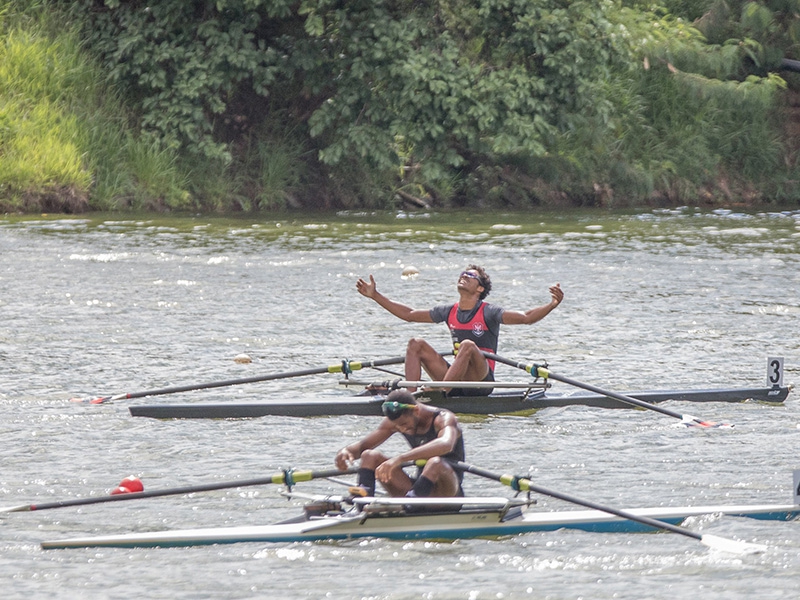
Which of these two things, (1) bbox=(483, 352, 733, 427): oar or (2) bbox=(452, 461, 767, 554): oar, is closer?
(2) bbox=(452, 461, 767, 554): oar

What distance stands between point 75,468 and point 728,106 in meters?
25.9

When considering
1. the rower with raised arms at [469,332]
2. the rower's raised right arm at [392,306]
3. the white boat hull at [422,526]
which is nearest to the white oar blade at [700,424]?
the rower with raised arms at [469,332]

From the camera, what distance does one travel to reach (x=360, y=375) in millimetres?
13867

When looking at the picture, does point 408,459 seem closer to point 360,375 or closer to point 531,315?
point 531,315

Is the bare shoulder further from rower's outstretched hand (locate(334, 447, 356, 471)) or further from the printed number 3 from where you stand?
the printed number 3

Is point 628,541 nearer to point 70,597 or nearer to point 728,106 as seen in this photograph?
point 70,597

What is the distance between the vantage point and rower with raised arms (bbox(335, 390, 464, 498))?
8.28 metres

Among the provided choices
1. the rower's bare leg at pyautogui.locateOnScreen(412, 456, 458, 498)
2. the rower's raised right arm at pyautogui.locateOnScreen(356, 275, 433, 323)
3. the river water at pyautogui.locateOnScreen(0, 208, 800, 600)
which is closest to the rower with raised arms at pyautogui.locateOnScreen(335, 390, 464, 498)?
the rower's bare leg at pyautogui.locateOnScreen(412, 456, 458, 498)

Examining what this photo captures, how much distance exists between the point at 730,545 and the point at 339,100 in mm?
22228

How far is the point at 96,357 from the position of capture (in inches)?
552

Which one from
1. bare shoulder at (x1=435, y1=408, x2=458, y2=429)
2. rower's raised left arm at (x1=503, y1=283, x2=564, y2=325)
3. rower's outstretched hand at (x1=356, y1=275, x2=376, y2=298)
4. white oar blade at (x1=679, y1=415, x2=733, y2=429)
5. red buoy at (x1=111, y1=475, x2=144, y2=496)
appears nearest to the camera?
bare shoulder at (x1=435, y1=408, x2=458, y2=429)

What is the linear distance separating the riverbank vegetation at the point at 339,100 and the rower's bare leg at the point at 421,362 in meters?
16.8

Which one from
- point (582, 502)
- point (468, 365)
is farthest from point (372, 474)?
point (468, 365)

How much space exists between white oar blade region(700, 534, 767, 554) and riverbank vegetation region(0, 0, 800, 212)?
67.6 ft
